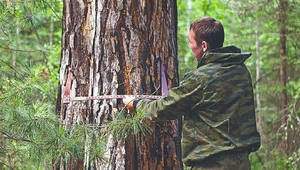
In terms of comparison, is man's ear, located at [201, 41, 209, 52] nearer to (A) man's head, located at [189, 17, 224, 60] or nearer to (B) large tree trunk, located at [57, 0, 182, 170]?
(A) man's head, located at [189, 17, 224, 60]

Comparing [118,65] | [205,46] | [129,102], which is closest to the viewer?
[205,46]

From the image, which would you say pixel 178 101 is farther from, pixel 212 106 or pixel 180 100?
pixel 212 106

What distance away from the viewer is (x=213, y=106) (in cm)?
335

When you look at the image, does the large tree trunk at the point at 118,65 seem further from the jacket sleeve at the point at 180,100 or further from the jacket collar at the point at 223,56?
the jacket collar at the point at 223,56

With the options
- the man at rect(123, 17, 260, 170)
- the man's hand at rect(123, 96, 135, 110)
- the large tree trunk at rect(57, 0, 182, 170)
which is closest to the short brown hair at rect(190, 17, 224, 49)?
the man at rect(123, 17, 260, 170)

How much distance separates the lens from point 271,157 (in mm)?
12000

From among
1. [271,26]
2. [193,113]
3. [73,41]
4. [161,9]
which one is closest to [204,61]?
[193,113]

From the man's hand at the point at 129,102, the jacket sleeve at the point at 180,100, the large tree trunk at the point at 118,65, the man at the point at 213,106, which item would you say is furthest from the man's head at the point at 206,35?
the man's hand at the point at 129,102

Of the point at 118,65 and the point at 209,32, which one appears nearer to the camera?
the point at 209,32

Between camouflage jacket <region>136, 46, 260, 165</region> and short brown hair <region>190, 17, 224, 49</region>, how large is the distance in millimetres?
73

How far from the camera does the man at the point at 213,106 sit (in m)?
3.34

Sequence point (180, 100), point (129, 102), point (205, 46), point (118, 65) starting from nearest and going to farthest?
point (180, 100) < point (205, 46) < point (129, 102) < point (118, 65)

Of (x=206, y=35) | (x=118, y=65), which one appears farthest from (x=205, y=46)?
(x=118, y=65)

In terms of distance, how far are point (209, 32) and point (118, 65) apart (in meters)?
0.67
